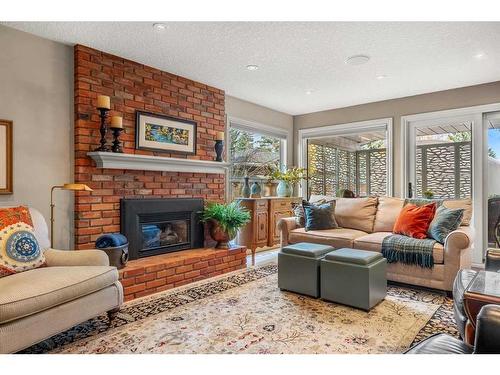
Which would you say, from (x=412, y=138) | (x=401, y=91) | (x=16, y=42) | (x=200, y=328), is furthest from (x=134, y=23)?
(x=412, y=138)

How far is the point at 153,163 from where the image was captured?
3559 millimetres

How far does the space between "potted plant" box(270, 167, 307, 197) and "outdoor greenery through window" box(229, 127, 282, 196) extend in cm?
19

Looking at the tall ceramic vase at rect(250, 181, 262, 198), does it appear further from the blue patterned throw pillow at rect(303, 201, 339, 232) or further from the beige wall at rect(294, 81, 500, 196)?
the beige wall at rect(294, 81, 500, 196)

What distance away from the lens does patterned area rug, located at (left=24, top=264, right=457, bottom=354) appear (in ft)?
6.86

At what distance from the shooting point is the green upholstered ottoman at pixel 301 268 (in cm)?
298

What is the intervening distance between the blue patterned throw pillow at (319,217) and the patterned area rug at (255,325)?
115 centimetres

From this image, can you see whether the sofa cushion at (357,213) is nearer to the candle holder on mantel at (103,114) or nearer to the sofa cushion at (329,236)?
the sofa cushion at (329,236)

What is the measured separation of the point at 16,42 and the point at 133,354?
9.07ft

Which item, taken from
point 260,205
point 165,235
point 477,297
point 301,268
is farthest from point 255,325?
point 260,205

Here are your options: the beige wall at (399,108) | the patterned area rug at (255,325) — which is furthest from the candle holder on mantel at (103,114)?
the beige wall at (399,108)

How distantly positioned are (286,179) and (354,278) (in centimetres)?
297

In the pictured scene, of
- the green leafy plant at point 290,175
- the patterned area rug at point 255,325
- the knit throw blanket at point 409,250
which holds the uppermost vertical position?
the green leafy plant at point 290,175

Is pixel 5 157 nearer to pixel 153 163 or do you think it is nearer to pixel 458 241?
pixel 153 163

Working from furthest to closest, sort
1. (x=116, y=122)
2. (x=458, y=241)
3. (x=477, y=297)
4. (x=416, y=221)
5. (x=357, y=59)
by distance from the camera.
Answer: (x=416, y=221) < (x=357, y=59) < (x=116, y=122) < (x=458, y=241) < (x=477, y=297)
